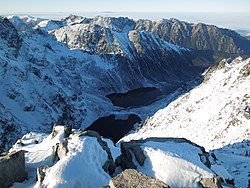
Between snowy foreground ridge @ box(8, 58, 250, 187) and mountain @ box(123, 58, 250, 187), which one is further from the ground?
snowy foreground ridge @ box(8, 58, 250, 187)

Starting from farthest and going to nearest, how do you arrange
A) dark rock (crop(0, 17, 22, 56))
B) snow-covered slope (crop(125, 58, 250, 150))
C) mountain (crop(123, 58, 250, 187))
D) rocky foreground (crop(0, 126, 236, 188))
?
dark rock (crop(0, 17, 22, 56)) → snow-covered slope (crop(125, 58, 250, 150)) → mountain (crop(123, 58, 250, 187)) → rocky foreground (crop(0, 126, 236, 188))

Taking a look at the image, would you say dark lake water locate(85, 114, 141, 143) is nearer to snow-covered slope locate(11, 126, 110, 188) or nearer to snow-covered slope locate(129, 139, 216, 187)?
snow-covered slope locate(11, 126, 110, 188)

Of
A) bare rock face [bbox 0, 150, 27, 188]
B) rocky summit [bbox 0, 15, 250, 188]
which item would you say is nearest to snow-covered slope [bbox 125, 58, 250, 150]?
rocky summit [bbox 0, 15, 250, 188]

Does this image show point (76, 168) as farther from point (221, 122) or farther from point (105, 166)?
point (221, 122)

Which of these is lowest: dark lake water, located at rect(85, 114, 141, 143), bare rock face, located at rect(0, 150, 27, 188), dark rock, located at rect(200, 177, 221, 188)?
dark lake water, located at rect(85, 114, 141, 143)

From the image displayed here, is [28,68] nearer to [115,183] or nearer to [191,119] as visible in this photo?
[191,119]

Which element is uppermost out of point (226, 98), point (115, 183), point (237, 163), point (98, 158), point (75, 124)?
point (115, 183)

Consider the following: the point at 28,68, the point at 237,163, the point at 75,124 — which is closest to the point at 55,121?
the point at 75,124
